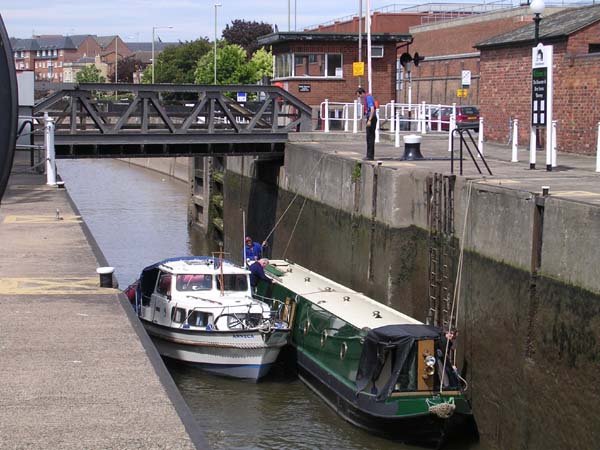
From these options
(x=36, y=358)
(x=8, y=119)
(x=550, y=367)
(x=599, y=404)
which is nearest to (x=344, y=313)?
(x=550, y=367)

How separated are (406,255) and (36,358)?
38.8 feet

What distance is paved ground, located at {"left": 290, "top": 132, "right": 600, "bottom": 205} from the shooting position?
56.9ft

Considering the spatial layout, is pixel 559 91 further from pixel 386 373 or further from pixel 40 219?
pixel 40 219

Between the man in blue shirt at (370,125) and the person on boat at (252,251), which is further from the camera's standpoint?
the person on boat at (252,251)

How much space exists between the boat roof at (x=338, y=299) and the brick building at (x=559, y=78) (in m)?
Answer: 8.26

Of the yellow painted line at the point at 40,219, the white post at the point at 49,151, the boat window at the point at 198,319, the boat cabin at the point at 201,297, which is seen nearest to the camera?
the yellow painted line at the point at 40,219

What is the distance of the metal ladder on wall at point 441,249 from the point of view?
58.8 ft

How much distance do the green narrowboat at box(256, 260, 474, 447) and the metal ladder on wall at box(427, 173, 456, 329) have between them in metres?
0.63

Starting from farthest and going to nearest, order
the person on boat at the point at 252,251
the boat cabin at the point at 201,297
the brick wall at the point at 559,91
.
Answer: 1. the brick wall at the point at 559,91
2. the person on boat at the point at 252,251
3. the boat cabin at the point at 201,297

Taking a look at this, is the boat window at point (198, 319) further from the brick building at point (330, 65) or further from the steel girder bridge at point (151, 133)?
the brick building at point (330, 65)

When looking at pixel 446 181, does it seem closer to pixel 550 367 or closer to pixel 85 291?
pixel 550 367

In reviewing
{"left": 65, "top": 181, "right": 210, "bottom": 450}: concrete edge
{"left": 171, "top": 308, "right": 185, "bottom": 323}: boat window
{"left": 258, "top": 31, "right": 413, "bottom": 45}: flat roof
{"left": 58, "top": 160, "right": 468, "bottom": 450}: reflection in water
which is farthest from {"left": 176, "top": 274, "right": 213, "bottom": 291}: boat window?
{"left": 258, "top": 31, "right": 413, "bottom": 45}: flat roof

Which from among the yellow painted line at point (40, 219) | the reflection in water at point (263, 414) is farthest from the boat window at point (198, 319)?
the yellow painted line at point (40, 219)

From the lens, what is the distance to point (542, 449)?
1355 centimetres
